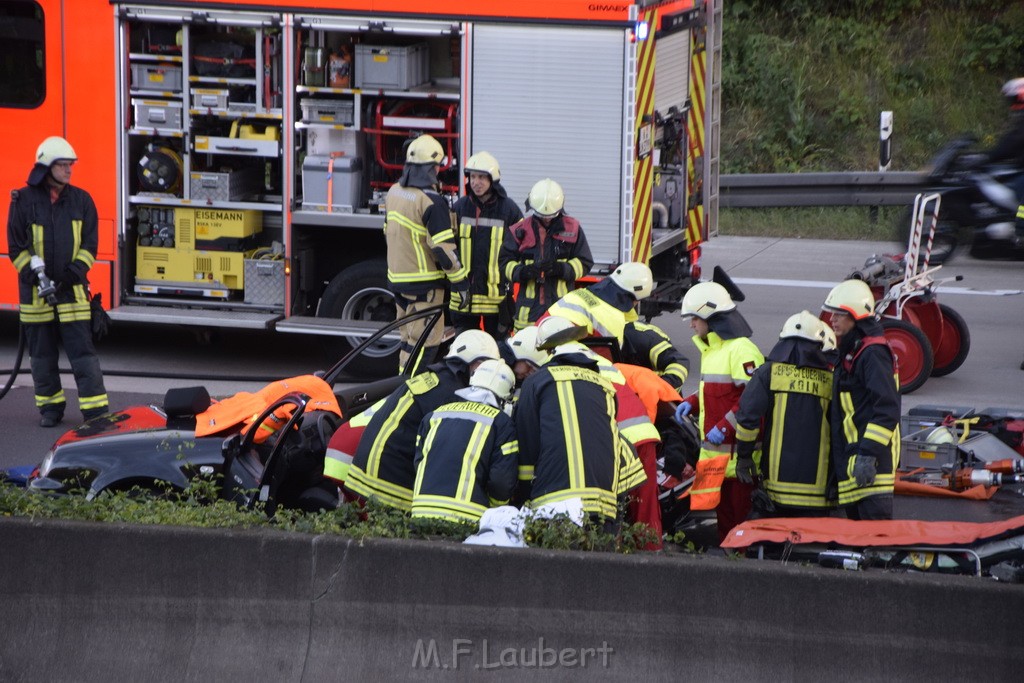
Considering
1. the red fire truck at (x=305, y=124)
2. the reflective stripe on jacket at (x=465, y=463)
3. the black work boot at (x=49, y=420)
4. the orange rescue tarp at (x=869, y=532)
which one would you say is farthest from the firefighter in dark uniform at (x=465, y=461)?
the black work boot at (x=49, y=420)

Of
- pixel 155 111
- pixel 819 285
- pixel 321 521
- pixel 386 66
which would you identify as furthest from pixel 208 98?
pixel 819 285

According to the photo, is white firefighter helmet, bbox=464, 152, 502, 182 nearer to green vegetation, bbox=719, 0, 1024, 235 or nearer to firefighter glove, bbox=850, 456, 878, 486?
firefighter glove, bbox=850, 456, 878, 486

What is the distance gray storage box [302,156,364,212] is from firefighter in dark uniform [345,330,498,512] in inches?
164

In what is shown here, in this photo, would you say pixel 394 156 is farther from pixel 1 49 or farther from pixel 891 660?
pixel 891 660

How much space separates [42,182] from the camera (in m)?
8.61

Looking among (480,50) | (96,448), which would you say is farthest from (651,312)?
(96,448)

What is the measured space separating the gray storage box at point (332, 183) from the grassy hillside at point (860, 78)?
30.0ft

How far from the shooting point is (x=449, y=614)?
175 inches

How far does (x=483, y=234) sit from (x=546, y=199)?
565mm

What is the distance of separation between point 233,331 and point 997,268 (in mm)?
7633

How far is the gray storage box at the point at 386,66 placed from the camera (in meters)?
9.59

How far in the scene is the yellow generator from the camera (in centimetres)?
999

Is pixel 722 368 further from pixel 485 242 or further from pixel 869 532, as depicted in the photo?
pixel 485 242

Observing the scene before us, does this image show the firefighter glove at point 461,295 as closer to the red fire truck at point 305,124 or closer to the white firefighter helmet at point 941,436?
the red fire truck at point 305,124
